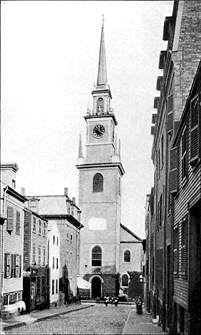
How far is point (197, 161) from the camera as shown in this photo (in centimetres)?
1147

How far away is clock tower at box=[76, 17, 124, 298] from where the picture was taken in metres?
59.5

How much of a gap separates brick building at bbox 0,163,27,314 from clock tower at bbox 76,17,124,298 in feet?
92.6

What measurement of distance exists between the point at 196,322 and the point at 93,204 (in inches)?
1950

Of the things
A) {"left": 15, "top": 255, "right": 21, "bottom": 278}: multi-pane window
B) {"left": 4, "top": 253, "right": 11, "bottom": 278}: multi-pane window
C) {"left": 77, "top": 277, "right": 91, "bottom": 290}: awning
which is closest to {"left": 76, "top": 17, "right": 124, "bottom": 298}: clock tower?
{"left": 77, "top": 277, "right": 91, "bottom": 290}: awning

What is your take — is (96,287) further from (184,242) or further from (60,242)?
(184,242)

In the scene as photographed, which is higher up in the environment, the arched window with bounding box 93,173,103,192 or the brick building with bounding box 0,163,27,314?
the arched window with bounding box 93,173,103,192

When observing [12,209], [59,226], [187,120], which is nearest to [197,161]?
[187,120]

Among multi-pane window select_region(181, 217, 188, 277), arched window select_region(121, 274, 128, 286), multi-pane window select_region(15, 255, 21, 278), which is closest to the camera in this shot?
multi-pane window select_region(181, 217, 188, 277)

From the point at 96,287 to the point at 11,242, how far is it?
31725 mm

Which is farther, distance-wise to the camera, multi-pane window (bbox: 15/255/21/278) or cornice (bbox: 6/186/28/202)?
multi-pane window (bbox: 15/255/21/278)

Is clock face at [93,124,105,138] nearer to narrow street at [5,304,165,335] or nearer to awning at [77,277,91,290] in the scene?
awning at [77,277,91,290]

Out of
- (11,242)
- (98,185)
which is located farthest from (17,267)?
(98,185)

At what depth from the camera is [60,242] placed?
45781 mm

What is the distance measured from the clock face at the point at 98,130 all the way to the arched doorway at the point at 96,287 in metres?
18.0
